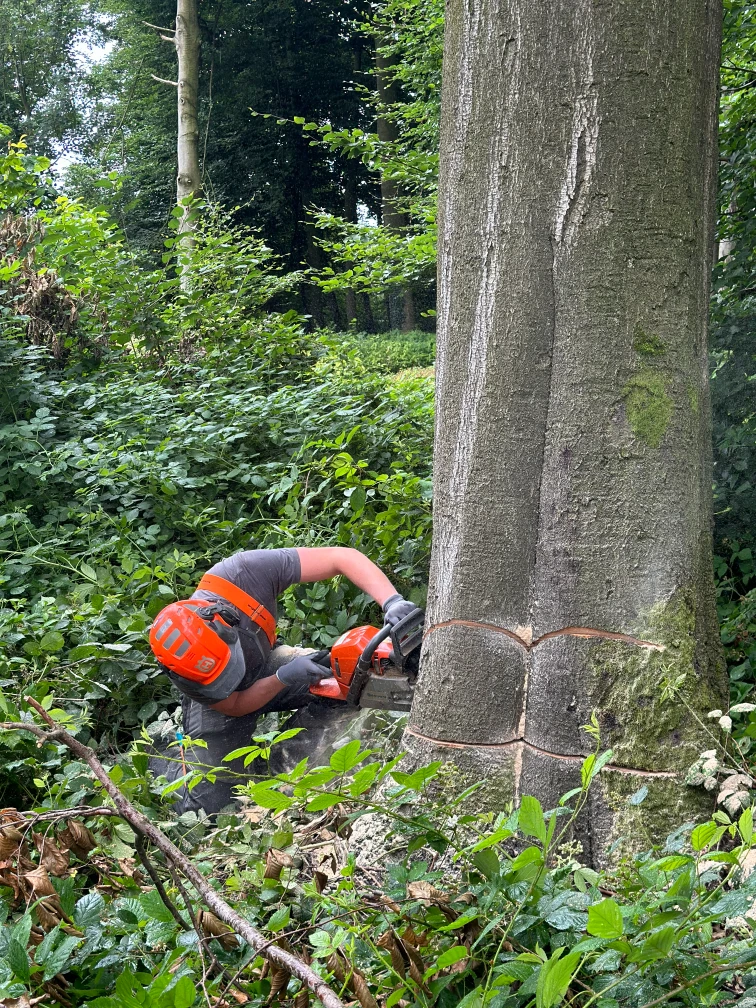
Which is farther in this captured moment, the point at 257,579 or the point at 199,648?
the point at 257,579

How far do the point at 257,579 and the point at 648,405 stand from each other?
7.27 feet

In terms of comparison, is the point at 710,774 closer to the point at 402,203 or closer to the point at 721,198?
the point at 721,198

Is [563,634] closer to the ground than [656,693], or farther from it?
Answer: farther from it

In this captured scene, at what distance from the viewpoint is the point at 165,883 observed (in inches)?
90.9

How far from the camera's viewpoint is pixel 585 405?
2.39 m

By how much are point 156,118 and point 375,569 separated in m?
29.1

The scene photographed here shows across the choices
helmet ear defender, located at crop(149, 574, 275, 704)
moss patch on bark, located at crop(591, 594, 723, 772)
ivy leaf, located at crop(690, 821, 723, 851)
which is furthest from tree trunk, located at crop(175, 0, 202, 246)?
ivy leaf, located at crop(690, 821, 723, 851)

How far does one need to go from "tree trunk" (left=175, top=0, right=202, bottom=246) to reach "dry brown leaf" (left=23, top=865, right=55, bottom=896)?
44.3 ft

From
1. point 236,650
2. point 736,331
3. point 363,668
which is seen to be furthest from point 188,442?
point 736,331

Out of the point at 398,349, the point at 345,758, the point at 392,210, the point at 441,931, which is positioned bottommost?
the point at 441,931

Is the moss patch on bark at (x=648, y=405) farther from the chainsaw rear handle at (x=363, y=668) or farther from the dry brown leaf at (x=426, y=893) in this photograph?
the chainsaw rear handle at (x=363, y=668)

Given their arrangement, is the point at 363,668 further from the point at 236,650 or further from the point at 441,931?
the point at 441,931

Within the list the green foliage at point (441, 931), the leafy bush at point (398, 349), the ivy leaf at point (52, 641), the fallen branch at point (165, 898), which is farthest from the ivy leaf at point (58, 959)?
the leafy bush at point (398, 349)

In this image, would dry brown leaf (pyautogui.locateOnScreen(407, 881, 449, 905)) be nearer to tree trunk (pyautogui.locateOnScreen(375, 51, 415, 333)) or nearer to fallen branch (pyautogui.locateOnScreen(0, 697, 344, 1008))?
fallen branch (pyautogui.locateOnScreen(0, 697, 344, 1008))
